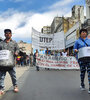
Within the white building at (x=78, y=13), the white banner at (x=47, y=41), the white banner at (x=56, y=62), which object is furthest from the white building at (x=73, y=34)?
the white building at (x=78, y=13)

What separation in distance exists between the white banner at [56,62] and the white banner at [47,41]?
282cm

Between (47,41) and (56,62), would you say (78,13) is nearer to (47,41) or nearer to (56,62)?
(47,41)

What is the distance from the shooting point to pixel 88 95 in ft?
15.6

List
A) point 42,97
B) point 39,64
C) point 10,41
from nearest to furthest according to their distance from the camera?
point 42,97, point 10,41, point 39,64

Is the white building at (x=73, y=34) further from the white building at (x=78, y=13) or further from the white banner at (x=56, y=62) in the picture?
the white building at (x=78, y=13)

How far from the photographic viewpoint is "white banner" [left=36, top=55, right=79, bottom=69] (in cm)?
1502

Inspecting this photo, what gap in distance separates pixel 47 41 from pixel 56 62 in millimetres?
3675

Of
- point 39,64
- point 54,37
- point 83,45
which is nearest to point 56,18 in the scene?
point 54,37

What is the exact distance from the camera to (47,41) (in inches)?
723

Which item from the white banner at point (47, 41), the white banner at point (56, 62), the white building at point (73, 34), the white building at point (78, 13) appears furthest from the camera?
the white building at point (78, 13)

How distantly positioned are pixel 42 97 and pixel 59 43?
13.8 meters

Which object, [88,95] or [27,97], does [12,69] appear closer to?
[27,97]

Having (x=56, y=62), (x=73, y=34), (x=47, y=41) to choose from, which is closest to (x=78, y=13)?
(x=73, y=34)

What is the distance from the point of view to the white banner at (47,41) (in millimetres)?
17969
